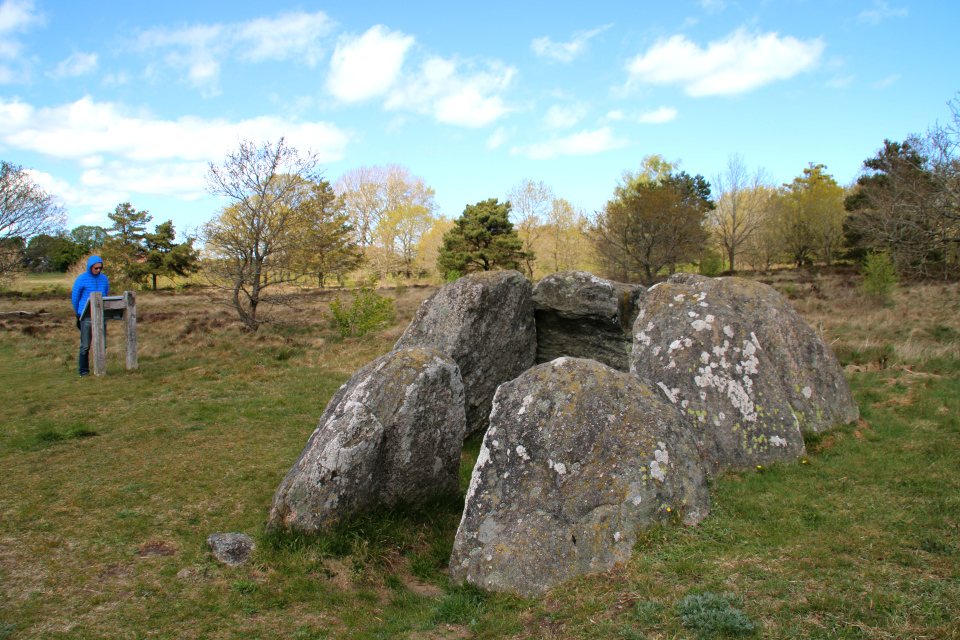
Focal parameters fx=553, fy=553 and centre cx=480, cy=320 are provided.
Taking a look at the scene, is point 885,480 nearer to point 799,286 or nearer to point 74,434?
point 74,434

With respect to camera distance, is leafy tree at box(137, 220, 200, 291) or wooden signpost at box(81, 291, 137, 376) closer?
wooden signpost at box(81, 291, 137, 376)

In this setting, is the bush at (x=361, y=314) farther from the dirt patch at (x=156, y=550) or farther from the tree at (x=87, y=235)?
the tree at (x=87, y=235)

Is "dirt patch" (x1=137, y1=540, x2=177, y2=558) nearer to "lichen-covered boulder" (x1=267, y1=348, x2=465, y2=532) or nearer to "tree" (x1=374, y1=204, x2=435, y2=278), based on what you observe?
"lichen-covered boulder" (x1=267, y1=348, x2=465, y2=532)

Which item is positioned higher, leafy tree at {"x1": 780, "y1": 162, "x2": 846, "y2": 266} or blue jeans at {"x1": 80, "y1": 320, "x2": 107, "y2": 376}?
leafy tree at {"x1": 780, "y1": 162, "x2": 846, "y2": 266}

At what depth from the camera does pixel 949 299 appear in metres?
18.2

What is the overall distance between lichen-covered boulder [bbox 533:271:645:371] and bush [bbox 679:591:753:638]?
673 centimetres

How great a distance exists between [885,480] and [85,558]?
7.32 m

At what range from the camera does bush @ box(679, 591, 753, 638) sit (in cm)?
314

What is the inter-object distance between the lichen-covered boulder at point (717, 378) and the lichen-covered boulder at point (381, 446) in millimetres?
2242

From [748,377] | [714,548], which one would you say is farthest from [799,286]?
[714,548]

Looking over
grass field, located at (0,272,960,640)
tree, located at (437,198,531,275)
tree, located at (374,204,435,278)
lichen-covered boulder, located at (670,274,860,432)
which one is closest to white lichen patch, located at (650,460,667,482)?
grass field, located at (0,272,960,640)

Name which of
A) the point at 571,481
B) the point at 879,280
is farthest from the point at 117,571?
the point at 879,280

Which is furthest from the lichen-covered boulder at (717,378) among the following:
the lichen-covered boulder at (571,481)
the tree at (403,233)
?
the tree at (403,233)

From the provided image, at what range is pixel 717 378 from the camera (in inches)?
257
